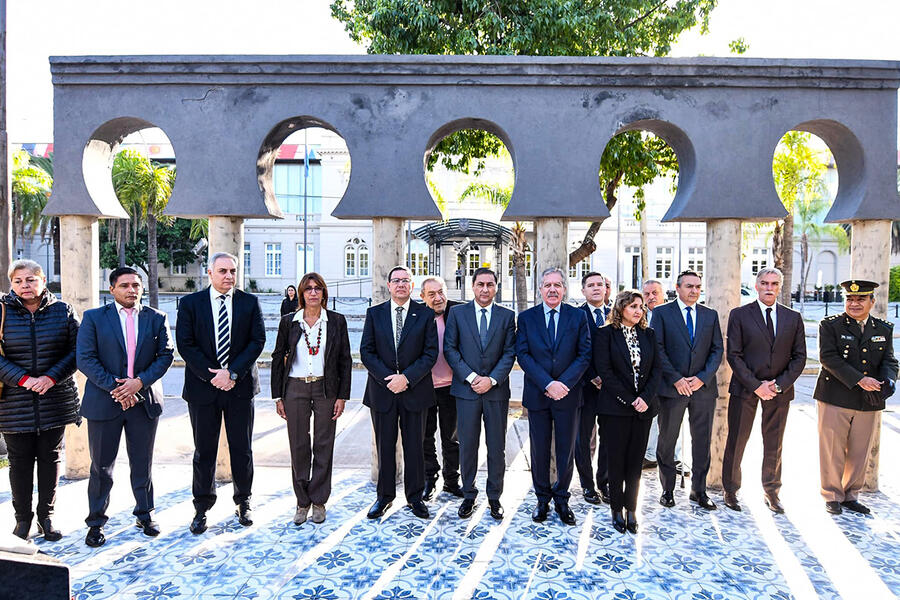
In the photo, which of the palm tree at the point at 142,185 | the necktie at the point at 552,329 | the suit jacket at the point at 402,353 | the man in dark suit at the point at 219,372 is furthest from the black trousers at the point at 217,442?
the palm tree at the point at 142,185

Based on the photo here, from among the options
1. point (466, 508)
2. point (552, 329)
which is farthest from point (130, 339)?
point (552, 329)

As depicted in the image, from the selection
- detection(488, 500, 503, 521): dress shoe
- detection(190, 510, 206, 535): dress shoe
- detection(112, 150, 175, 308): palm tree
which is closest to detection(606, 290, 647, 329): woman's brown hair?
detection(488, 500, 503, 521): dress shoe

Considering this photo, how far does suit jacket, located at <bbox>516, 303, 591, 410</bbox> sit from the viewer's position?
5.39 meters

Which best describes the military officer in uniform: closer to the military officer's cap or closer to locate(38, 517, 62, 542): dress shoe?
the military officer's cap

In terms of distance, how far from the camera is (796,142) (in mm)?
15742

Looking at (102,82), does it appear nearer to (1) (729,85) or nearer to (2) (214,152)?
(2) (214,152)

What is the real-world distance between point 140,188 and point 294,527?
21.2 metres

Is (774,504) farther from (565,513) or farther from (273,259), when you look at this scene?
(273,259)

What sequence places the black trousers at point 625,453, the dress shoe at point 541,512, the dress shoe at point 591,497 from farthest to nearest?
the dress shoe at point 591,497 → the dress shoe at point 541,512 → the black trousers at point 625,453

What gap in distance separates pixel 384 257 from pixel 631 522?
12.0 ft

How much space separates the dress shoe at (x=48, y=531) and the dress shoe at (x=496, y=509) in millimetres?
3797

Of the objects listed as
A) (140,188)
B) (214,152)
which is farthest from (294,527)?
(140,188)

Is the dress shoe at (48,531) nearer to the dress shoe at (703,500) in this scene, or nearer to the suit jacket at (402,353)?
the suit jacket at (402,353)

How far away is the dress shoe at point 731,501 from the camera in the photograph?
580 cm
